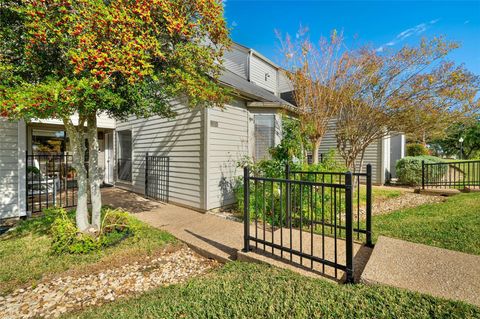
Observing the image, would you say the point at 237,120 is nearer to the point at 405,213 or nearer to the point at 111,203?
the point at 111,203

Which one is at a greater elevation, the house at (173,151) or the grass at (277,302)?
the house at (173,151)

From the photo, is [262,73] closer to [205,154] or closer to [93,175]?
[205,154]

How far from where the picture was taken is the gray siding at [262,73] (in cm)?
1094

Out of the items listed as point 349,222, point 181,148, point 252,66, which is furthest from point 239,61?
point 349,222

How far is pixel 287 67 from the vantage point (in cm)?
706

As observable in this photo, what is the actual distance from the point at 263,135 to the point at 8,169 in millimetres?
6365

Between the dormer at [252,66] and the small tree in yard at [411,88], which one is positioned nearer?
the small tree in yard at [411,88]

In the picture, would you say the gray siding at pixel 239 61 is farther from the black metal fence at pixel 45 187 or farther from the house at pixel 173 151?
the black metal fence at pixel 45 187

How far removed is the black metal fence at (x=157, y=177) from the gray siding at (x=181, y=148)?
19 cm

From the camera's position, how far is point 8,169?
192 inches

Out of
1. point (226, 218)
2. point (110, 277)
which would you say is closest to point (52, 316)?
point (110, 277)

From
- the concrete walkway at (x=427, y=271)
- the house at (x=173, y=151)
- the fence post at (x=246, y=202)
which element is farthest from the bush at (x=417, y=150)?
the fence post at (x=246, y=202)

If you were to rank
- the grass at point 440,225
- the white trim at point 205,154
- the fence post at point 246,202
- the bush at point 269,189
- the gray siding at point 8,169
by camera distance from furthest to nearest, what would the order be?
the white trim at point 205,154 < the bush at point 269,189 < the gray siding at point 8,169 < the grass at point 440,225 < the fence post at point 246,202

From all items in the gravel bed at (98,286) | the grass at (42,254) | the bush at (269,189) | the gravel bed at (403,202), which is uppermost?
the bush at (269,189)
